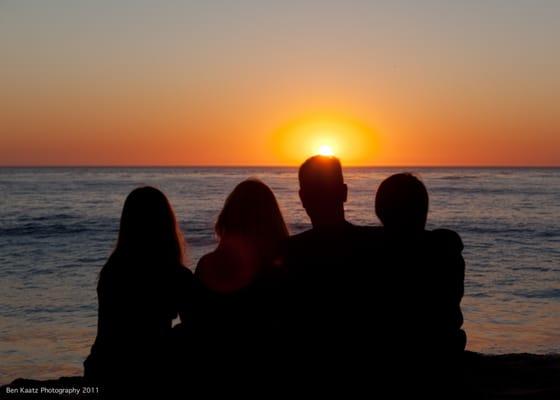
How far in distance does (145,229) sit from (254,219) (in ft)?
1.71

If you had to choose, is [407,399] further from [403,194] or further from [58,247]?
[58,247]

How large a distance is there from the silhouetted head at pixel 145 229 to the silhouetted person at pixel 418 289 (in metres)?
1.06

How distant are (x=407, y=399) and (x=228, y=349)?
0.87m

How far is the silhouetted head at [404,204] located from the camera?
274 centimetres

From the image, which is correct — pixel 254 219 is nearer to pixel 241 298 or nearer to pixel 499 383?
pixel 241 298

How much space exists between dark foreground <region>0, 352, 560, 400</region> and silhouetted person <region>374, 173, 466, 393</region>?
95.6 inches

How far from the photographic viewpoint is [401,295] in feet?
9.02

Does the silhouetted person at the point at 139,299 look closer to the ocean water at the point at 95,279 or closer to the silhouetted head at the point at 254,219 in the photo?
the silhouetted head at the point at 254,219

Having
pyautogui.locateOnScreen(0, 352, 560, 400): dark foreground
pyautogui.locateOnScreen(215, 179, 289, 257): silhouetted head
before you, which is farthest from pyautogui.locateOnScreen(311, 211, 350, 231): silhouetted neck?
pyautogui.locateOnScreen(0, 352, 560, 400): dark foreground

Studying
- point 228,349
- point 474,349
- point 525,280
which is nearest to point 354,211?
point 525,280

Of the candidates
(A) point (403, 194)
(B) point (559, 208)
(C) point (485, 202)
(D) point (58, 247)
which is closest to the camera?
(A) point (403, 194)

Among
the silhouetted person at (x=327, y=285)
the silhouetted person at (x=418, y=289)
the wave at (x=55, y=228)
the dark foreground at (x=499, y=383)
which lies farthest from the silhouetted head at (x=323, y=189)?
the wave at (x=55, y=228)

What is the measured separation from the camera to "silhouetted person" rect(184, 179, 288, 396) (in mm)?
3090

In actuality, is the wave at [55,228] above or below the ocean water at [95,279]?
below
